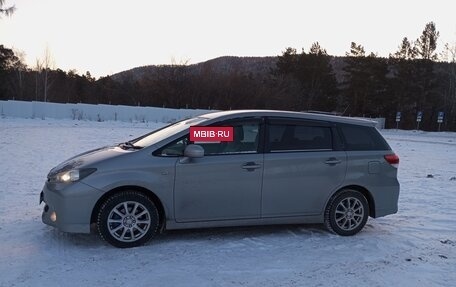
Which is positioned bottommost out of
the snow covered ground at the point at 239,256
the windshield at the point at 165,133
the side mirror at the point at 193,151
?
the snow covered ground at the point at 239,256

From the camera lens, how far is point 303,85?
68.9 meters

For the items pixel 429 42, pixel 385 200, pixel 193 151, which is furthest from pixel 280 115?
pixel 429 42

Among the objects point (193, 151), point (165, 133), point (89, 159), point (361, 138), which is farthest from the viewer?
point (361, 138)

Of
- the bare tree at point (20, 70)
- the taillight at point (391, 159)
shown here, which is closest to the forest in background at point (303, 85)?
the bare tree at point (20, 70)

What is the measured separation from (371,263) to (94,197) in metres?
3.20

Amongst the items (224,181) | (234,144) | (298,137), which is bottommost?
(224,181)

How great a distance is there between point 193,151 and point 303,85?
6501 centimetres

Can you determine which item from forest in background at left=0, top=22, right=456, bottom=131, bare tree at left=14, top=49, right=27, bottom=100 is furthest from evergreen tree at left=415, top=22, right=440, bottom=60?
bare tree at left=14, top=49, right=27, bottom=100

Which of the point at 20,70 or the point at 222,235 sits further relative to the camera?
the point at 20,70

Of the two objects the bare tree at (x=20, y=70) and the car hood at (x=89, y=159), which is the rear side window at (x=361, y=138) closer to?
the car hood at (x=89, y=159)

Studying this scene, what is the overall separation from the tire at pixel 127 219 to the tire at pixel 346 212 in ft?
7.72

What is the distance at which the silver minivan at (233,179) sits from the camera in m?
5.41

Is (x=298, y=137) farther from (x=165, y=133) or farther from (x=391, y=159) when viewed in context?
(x=165, y=133)

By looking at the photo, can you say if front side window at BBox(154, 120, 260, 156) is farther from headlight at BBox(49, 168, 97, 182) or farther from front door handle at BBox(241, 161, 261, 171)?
headlight at BBox(49, 168, 97, 182)
